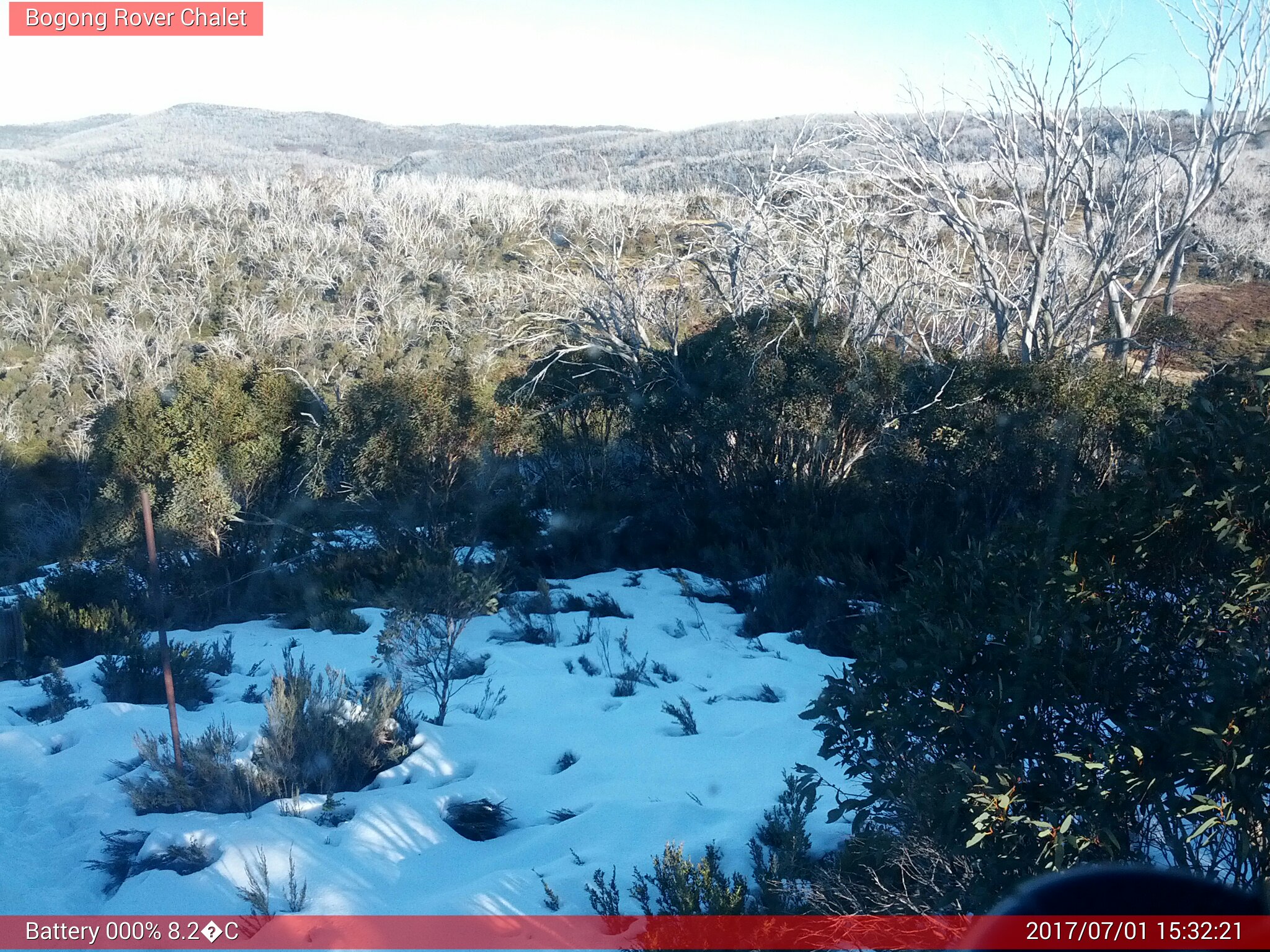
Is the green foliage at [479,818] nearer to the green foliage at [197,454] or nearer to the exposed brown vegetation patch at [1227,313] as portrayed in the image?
the green foliage at [197,454]

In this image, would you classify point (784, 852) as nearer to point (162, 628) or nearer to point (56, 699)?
point (162, 628)

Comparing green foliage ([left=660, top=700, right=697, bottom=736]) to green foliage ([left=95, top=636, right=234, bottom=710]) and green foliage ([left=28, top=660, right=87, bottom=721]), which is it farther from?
green foliage ([left=28, top=660, right=87, bottom=721])

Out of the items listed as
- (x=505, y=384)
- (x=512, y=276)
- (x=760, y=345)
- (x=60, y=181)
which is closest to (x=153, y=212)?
(x=512, y=276)

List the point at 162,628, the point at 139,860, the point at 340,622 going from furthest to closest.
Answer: the point at 340,622, the point at 162,628, the point at 139,860

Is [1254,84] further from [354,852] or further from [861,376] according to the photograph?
[354,852]

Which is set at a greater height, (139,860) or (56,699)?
(139,860)

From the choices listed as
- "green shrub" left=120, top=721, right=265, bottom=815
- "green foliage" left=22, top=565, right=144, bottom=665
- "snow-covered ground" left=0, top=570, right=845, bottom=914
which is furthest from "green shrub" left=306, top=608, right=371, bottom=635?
"green shrub" left=120, top=721, right=265, bottom=815

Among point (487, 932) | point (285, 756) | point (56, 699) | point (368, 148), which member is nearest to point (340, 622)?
point (56, 699)

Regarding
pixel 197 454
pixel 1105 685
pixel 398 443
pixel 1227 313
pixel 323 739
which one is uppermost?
pixel 1227 313
